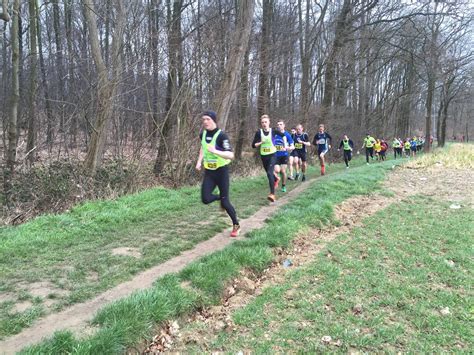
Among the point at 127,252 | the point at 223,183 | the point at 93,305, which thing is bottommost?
the point at 93,305

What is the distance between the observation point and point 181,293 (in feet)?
14.1

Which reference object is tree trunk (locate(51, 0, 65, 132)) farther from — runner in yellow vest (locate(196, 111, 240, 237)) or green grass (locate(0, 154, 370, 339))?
runner in yellow vest (locate(196, 111, 240, 237))

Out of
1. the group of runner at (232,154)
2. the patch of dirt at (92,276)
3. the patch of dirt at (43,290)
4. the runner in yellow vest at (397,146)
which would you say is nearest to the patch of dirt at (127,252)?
the patch of dirt at (92,276)

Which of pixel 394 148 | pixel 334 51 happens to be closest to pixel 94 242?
pixel 334 51

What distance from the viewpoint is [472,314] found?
433 centimetres

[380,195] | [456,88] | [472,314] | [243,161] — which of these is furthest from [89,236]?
[456,88]

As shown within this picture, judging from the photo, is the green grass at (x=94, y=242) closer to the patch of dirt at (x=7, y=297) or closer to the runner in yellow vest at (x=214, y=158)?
the patch of dirt at (x=7, y=297)

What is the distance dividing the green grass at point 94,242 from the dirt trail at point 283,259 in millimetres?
1178

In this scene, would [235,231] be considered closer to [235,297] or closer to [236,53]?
[235,297]

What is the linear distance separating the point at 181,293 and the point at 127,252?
176 cm

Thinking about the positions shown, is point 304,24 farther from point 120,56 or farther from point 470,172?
point 120,56

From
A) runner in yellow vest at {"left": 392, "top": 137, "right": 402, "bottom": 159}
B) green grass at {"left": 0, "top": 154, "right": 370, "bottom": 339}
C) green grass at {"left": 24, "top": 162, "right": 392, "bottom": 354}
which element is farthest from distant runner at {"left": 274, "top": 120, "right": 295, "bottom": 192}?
runner in yellow vest at {"left": 392, "top": 137, "right": 402, "bottom": 159}

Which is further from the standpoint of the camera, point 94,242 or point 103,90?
point 103,90

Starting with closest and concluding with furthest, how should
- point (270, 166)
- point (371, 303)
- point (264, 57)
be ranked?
point (371, 303) → point (270, 166) → point (264, 57)
